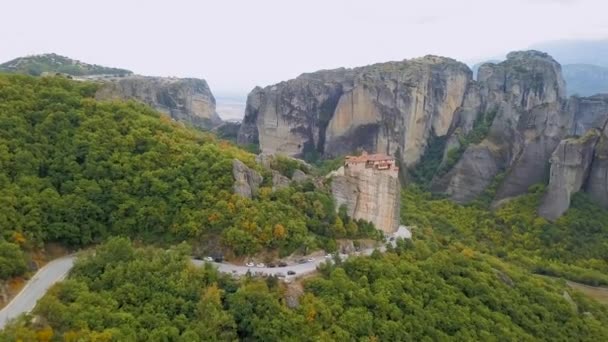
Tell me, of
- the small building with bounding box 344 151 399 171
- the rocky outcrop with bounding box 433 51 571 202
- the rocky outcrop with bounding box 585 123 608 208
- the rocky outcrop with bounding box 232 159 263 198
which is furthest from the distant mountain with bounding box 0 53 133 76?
the rocky outcrop with bounding box 585 123 608 208

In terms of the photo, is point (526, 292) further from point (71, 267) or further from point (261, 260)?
point (71, 267)

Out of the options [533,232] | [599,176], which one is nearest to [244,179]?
[533,232]

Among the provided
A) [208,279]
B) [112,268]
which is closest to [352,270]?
[208,279]

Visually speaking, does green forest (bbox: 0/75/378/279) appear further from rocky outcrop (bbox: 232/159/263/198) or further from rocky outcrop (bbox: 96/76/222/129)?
rocky outcrop (bbox: 96/76/222/129)

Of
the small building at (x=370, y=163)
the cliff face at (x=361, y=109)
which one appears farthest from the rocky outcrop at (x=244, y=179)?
the cliff face at (x=361, y=109)

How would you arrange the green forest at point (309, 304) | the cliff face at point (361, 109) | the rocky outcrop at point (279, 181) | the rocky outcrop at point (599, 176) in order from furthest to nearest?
the cliff face at point (361, 109), the rocky outcrop at point (599, 176), the rocky outcrop at point (279, 181), the green forest at point (309, 304)

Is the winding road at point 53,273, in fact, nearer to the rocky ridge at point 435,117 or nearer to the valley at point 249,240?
the valley at point 249,240
